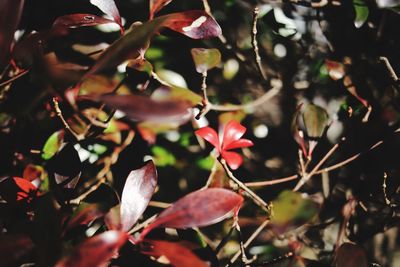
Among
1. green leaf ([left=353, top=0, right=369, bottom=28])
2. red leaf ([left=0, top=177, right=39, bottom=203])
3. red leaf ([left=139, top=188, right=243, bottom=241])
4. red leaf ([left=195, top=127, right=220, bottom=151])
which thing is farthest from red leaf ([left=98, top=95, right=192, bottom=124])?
green leaf ([left=353, top=0, right=369, bottom=28])

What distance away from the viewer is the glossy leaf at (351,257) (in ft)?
2.38

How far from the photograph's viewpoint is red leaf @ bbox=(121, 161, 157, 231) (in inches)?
26.1

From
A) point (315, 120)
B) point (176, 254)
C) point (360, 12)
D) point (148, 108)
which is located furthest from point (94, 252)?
point (360, 12)

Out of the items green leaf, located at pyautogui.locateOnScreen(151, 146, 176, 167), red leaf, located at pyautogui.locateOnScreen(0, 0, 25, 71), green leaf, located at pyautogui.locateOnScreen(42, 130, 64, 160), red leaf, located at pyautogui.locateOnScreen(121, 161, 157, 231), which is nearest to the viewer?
red leaf, located at pyautogui.locateOnScreen(0, 0, 25, 71)

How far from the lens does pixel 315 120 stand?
3.08ft

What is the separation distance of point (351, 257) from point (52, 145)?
787 mm

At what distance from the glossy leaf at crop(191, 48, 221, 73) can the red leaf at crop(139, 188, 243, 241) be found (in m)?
0.32

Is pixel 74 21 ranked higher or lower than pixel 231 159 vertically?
higher

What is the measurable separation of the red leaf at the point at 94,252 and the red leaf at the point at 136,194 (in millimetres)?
107

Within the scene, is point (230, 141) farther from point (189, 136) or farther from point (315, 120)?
point (189, 136)

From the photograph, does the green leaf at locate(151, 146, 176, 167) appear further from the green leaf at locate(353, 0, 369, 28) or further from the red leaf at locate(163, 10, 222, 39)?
the green leaf at locate(353, 0, 369, 28)

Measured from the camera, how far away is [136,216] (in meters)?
0.66

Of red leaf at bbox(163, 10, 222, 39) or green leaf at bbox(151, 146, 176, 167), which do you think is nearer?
red leaf at bbox(163, 10, 222, 39)

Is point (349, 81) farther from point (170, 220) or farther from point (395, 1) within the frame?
point (170, 220)
